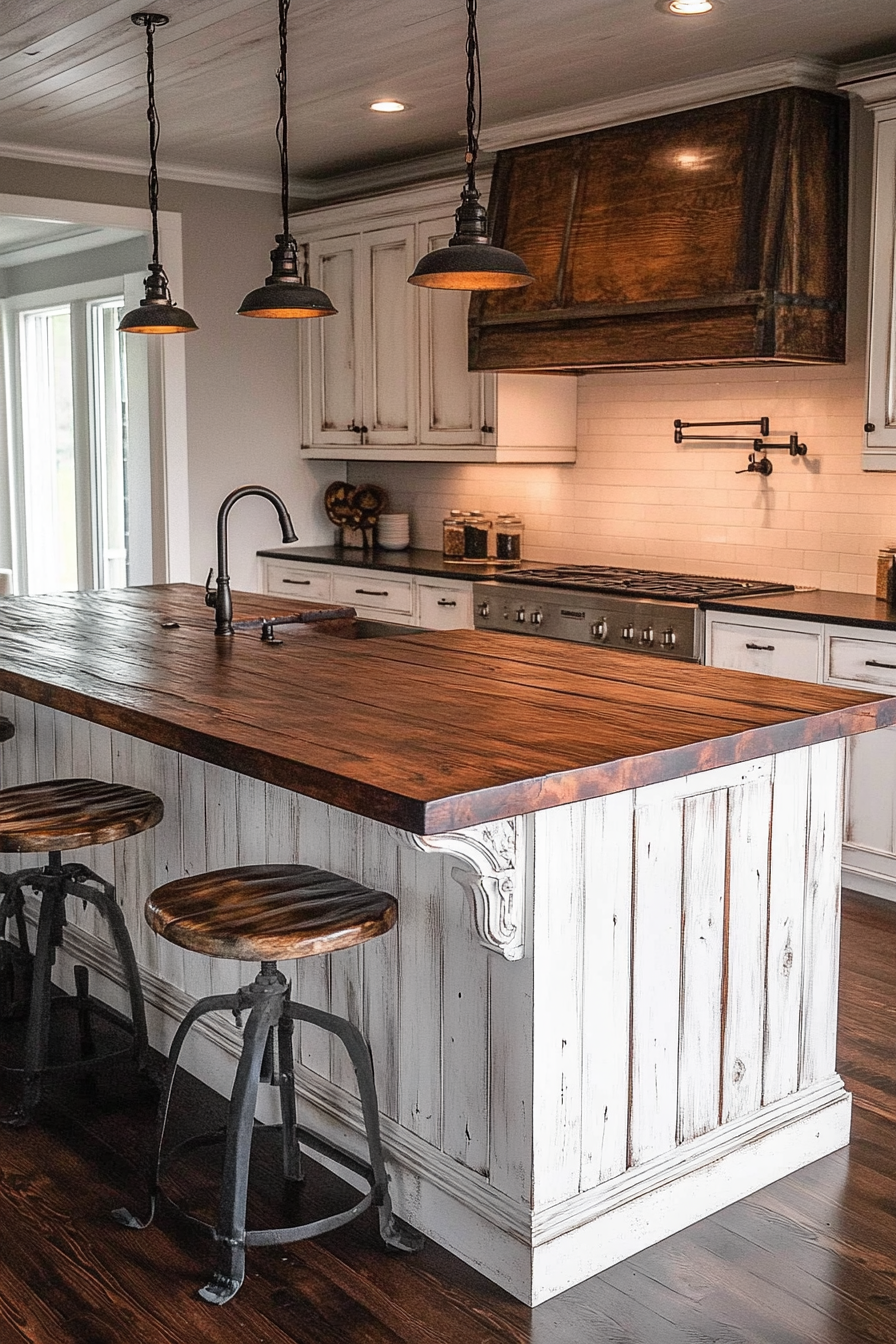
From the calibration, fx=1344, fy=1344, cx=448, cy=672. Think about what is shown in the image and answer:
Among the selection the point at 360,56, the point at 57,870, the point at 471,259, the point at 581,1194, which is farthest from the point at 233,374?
the point at 581,1194

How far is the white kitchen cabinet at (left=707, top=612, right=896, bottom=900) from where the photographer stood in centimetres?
425

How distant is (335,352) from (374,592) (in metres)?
1.33

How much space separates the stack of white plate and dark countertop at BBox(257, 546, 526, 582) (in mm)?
45

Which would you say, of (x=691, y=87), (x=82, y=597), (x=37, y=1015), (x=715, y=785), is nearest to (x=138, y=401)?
(x=82, y=597)

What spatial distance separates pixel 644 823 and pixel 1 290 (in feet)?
26.1

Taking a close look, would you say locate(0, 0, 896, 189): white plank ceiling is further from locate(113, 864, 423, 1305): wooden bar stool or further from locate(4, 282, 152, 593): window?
locate(113, 864, 423, 1305): wooden bar stool

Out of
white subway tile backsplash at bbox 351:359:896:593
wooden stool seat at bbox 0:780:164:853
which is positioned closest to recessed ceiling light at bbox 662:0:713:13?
white subway tile backsplash at bbox 351:359:896:593

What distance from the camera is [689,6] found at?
154 inches

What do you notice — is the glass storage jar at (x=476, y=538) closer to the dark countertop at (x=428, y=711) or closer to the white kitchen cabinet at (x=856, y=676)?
the white kitchen cabinet at (x=856, y=676)

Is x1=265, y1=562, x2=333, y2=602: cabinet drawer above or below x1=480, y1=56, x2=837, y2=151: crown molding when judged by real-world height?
below

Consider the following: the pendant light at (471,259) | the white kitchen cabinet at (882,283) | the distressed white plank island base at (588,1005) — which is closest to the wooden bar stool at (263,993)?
the distressed white plank island base at (588,1005)

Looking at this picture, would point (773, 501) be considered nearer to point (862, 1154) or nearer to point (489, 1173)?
point (862, 1154)

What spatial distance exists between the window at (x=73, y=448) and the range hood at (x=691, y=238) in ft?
8.88

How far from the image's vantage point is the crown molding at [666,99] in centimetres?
444
